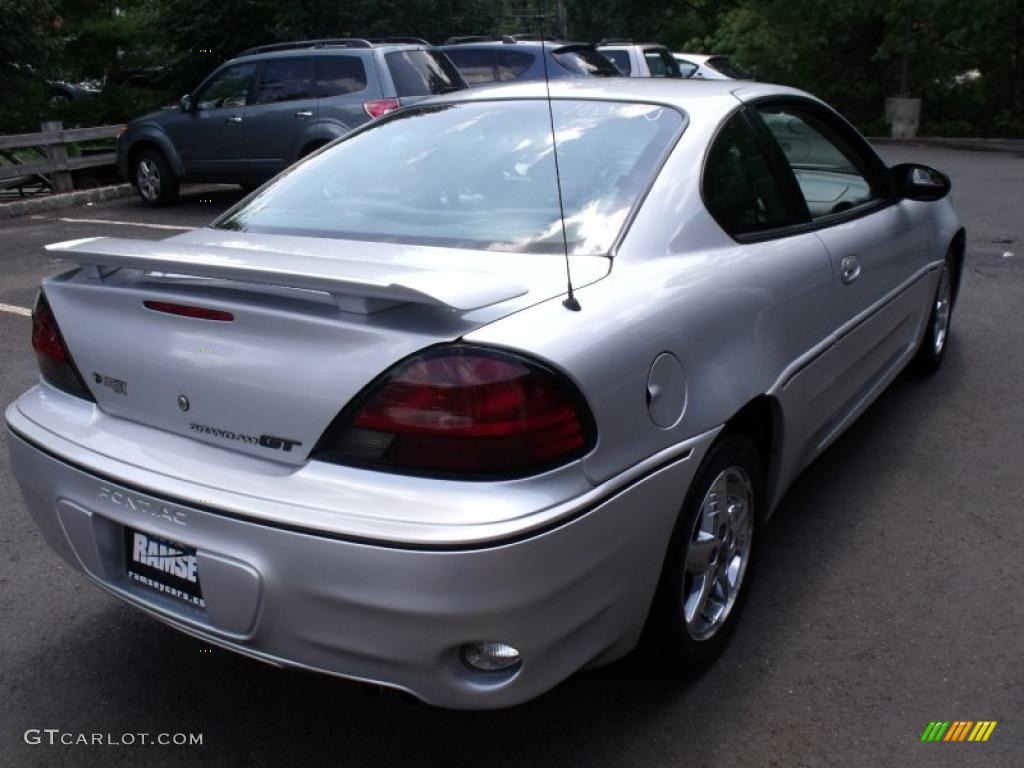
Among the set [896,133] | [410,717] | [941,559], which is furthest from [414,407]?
[896,133]

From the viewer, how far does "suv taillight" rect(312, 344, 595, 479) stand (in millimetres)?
2318

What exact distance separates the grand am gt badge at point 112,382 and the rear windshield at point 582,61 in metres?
10.5

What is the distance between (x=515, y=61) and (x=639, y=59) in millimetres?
2968

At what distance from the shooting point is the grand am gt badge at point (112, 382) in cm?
273

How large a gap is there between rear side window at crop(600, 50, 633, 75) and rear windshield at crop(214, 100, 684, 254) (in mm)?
12797

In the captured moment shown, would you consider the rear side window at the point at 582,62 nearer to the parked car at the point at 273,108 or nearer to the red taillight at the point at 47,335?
the parked car at the point at 273,108

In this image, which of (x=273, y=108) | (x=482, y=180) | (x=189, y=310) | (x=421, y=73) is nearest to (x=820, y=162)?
(x=482, y=180)

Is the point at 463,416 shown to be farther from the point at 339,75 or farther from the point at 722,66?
the point at 722,66

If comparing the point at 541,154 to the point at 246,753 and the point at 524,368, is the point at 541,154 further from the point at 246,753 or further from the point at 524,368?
the point at 246,753

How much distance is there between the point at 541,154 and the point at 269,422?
1.32 metres

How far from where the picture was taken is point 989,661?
3096 mm

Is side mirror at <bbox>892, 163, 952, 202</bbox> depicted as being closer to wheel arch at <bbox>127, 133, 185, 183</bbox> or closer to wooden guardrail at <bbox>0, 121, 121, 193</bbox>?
wheel arch at <bbox>127, 133, 185, 183</bbox>

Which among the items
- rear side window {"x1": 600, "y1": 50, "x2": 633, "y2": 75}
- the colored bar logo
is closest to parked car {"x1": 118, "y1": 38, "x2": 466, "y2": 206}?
rear side window {"x1": 600, "y1": 50, "x2": 633, "y2": 75}

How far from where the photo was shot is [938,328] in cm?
558
